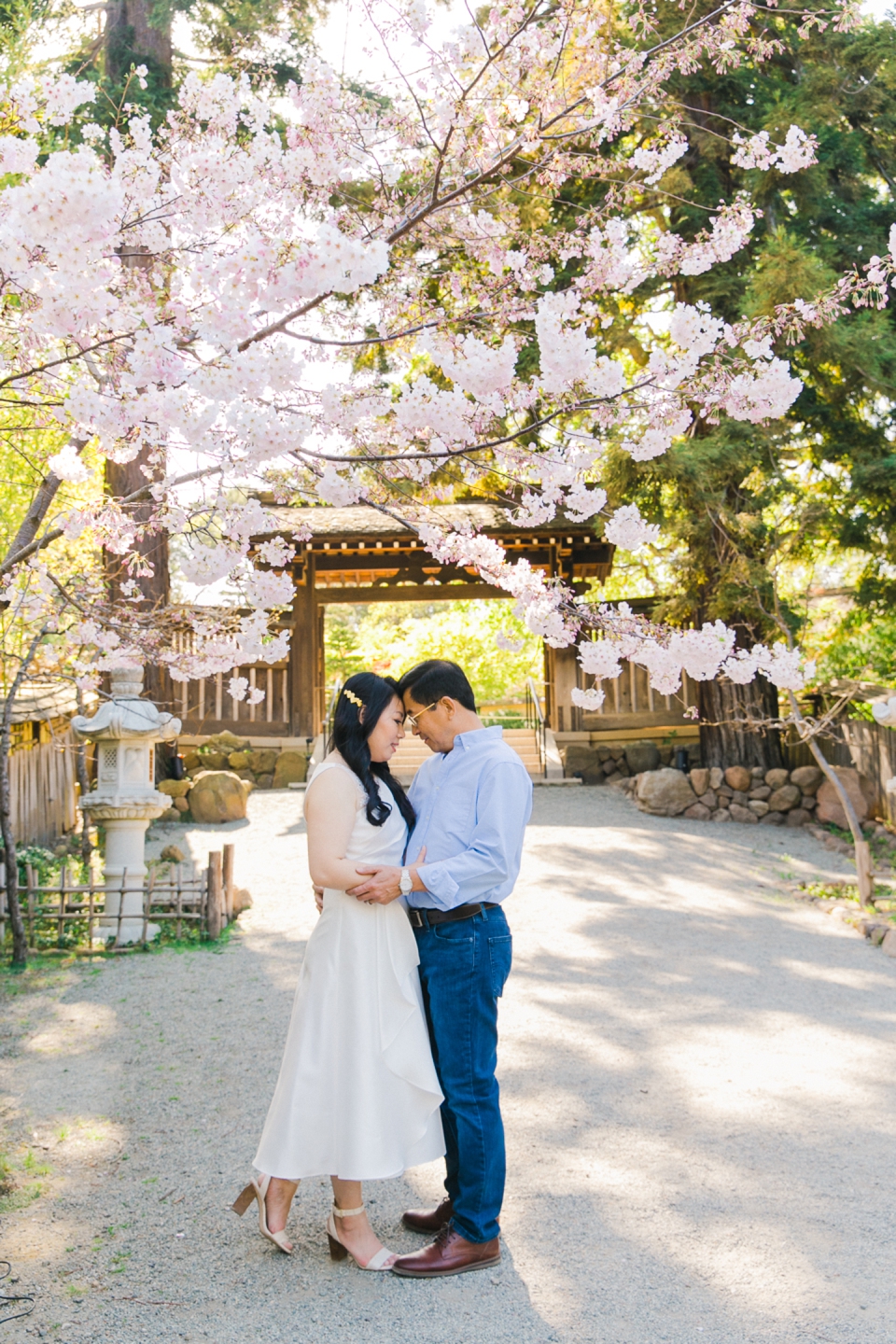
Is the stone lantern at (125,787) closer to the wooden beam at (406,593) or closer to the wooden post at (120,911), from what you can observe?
the wooden post at (120,911)

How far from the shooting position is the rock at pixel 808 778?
10664 millimetres

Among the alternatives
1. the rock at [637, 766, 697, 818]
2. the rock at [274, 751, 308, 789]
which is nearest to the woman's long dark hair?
the rock at [637, 766, 697, 818]

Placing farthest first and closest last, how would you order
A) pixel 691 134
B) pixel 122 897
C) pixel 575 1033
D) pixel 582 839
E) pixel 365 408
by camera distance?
pixel 691 134
pixel 582 839
pixel 122 897
pixel 575 1033
pixel 365 408

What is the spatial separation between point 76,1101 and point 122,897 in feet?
8.58

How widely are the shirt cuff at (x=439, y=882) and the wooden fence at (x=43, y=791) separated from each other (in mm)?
6206

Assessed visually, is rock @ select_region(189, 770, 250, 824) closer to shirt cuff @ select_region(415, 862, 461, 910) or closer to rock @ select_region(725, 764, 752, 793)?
rock @ select_region(725, 764, 752, 793)

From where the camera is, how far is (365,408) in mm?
3525

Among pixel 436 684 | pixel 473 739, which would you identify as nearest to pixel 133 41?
pixel 436 684

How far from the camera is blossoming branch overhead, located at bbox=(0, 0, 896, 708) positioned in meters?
2.36

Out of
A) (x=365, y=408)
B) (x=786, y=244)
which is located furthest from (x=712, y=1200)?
(x=786, y=244)

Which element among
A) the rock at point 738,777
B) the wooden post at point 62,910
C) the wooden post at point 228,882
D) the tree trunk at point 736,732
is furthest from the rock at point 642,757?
the wooden post at point 62,910

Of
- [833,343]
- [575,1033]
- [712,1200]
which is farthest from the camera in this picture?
[833,343]

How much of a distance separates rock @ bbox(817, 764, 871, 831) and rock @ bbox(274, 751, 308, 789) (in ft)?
19.9

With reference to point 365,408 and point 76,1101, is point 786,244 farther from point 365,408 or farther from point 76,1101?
point 76,1101
